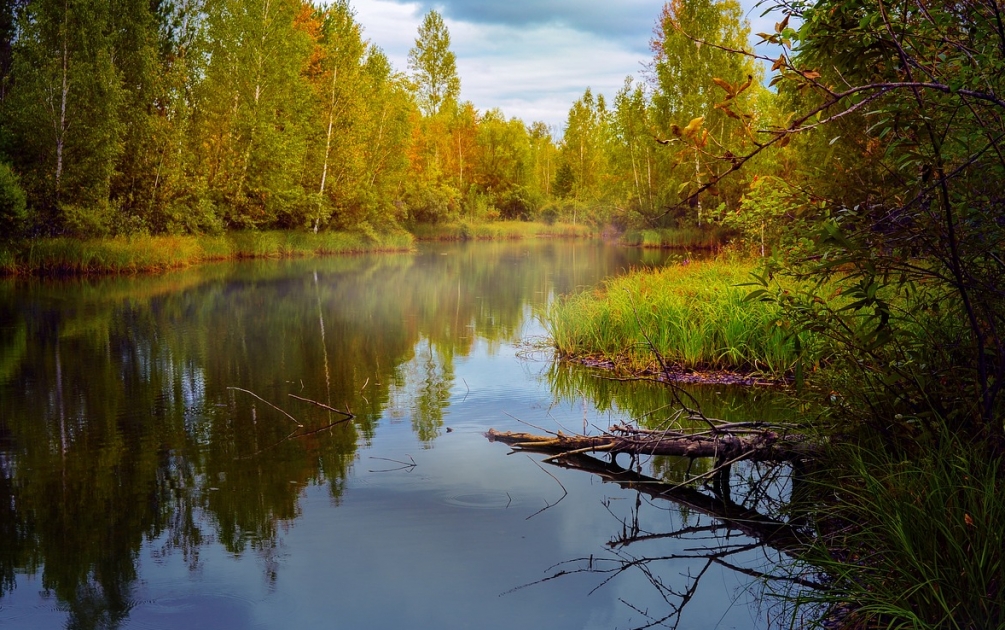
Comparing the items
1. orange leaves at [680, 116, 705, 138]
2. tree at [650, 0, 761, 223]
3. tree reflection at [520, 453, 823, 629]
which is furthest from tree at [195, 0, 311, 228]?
orange leaves at [680, 116, 705, 138]

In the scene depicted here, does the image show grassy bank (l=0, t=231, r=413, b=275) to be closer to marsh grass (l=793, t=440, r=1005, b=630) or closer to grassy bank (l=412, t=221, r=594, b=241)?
grassy bank (l=412, t=221, r=594, b=241)

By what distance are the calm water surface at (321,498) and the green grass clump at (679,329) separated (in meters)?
0.85

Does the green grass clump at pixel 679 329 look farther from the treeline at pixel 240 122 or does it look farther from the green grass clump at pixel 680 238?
the green grass clump at pixel 680 238

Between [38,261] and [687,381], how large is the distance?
22727mm

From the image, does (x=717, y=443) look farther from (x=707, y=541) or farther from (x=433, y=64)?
(x=433, y=64)

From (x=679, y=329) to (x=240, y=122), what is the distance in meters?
27.3

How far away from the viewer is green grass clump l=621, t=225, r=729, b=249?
38438 mm

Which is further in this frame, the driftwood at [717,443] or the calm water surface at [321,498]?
the driftwood at [717,443]

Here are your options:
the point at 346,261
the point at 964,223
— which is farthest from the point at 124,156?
the point at 964,223

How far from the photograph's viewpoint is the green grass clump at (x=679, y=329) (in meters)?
10.9

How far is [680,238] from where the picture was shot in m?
42.3

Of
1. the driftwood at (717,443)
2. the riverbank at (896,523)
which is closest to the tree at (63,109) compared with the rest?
the driftwood at (717,443)

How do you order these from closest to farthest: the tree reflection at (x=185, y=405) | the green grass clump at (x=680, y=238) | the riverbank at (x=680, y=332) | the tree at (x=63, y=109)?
the tree reflection at (x=185, y=405) → the riverbank at (x=680, y=332) → the tree at (x=63, y=109) → the green grass clump at (x=680, y=238)

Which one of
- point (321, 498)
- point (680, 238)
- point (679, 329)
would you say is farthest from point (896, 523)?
point (680, 238)
